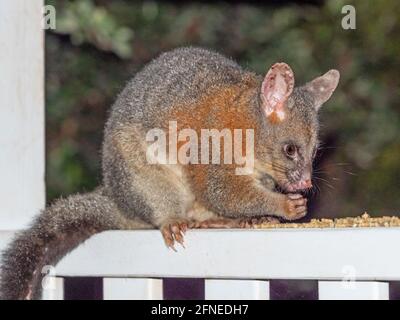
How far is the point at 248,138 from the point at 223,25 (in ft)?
8.98

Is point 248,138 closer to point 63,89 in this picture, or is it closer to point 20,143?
point 20,143

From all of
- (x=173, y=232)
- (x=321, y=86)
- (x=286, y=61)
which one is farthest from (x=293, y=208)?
(x=286, y=61)

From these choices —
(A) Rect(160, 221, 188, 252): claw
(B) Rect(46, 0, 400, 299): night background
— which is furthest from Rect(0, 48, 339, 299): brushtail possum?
(B) Rect(46, 0, 400, 299): night background

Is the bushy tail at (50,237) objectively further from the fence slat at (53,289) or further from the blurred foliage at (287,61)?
the blurred foliage at (287,61)

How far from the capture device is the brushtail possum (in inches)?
153

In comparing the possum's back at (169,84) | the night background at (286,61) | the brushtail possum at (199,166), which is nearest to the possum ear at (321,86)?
the brushtail possum at (199,166)

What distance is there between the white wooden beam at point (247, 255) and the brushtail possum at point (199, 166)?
0.25 metres

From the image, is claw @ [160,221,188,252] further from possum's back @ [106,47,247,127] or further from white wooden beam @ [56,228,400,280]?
possum's back @ [106,47,247,127]

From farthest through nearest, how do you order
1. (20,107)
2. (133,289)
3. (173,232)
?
(20,107)
(173,232)
(133,289)

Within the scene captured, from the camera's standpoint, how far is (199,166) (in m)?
3.99

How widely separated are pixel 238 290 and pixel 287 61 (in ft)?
11.1

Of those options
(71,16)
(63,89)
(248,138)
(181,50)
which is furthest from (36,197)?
(63,89)

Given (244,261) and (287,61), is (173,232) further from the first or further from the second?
(287,61)

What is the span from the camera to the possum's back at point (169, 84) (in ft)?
13.5
